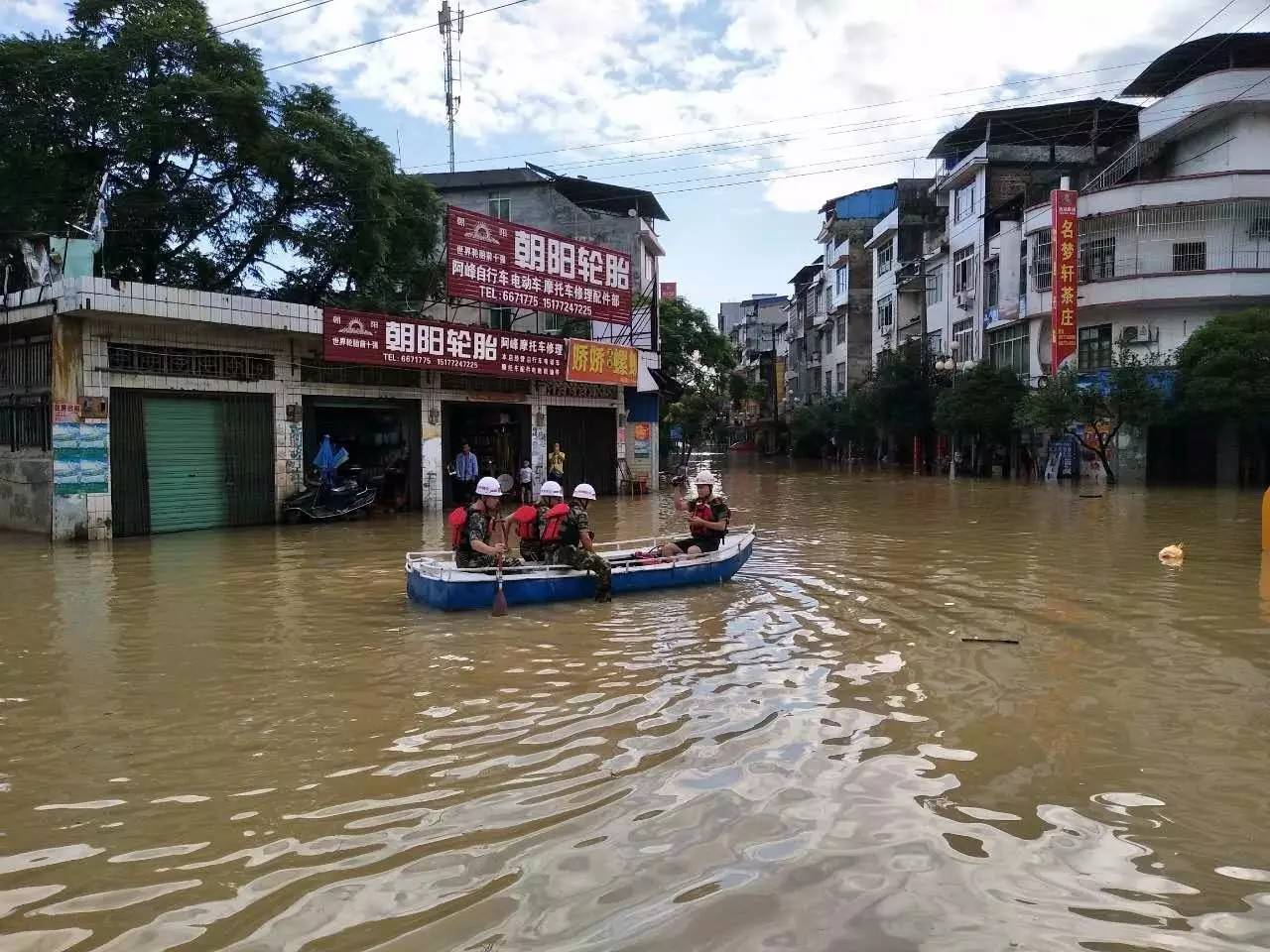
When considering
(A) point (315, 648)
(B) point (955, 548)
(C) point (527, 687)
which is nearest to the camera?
(C) point (527, 687)

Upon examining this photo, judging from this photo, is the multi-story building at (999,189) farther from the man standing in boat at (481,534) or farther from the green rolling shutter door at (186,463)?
the man standing in boat at (481,534)

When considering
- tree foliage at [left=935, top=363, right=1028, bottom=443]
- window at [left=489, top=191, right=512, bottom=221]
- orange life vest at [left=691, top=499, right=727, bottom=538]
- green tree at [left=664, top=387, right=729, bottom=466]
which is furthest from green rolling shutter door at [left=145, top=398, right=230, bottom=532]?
green tree at [left=664, top=387, right=729, bottom=466]

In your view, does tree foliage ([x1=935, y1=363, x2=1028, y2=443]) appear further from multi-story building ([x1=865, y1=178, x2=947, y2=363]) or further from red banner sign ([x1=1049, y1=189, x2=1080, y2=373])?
multi-story building ([x1=865, y1=178, x2=947, y2=363])

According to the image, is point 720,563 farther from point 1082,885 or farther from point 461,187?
point 461,187

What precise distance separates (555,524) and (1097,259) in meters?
28.5

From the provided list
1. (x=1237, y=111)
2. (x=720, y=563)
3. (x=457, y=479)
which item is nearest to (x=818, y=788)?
(x=720, y=563)

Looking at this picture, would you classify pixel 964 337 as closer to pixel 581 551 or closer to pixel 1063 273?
pixel 1063 273

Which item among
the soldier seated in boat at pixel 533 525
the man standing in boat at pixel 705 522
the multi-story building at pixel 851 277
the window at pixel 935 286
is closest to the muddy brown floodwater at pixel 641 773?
the soldier seated in boat at pixel 533 525

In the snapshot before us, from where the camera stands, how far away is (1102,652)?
8.22 metres

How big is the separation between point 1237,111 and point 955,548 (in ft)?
79.0

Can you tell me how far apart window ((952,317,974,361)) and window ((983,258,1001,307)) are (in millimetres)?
1825

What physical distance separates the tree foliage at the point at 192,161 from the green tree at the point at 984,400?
19337 millimetres

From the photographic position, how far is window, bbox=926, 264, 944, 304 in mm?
45062

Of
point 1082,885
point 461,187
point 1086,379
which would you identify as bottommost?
point 1082,885
